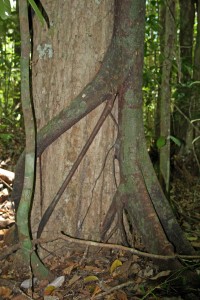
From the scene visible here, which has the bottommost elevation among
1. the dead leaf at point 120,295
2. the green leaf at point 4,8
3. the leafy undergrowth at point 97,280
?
the dead leaf at point 120,295

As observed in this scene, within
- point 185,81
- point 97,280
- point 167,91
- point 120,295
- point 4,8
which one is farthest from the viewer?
point 185,81

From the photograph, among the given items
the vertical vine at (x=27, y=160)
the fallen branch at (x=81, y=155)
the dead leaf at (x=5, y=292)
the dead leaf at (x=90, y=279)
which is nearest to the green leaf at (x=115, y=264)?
the dead leaf at (x=90, y=279)

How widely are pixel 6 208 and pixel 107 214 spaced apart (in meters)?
1.42

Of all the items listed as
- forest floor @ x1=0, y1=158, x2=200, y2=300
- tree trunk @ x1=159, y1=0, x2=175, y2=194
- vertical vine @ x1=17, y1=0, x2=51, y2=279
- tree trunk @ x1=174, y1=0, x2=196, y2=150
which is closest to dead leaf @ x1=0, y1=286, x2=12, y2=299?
forest floor @ x1=0, y1=158, x2=200, y2=300

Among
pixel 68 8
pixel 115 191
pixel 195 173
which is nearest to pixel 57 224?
pixel 115 191

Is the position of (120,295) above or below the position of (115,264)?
below

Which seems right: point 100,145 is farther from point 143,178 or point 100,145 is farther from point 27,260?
point 27,260

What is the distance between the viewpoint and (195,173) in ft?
17.8

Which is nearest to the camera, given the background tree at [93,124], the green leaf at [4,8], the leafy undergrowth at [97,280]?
the green leaf at [4,8]

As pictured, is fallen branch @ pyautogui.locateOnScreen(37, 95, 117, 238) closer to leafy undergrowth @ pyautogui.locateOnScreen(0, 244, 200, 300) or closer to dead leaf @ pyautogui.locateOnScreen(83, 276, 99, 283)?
leafy undergrowth @ pyautogui.locateOnScreen(0, 244, 200, 300)

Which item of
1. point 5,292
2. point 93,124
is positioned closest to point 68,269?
point 5,292

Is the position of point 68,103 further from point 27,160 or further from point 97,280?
point 97,280

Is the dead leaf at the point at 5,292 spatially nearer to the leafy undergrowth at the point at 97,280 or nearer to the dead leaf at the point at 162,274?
the leafy undergrowth at the point at 97,280

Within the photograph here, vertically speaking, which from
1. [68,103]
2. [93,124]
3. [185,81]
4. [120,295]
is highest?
[185,81]
